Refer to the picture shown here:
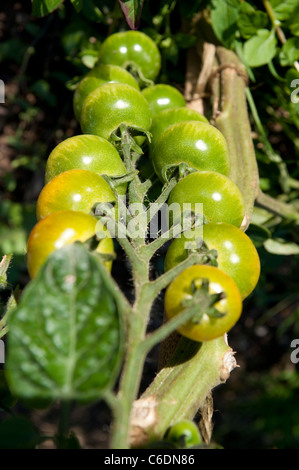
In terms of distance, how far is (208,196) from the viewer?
629 millimetres

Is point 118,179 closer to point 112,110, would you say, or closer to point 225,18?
point 112,110

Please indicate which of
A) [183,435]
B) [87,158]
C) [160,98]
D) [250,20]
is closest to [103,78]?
[160,98]

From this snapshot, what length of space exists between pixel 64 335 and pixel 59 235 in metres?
0.15

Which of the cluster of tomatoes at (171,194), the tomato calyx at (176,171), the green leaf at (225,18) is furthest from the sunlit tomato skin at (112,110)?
the green leaf at (225,18)

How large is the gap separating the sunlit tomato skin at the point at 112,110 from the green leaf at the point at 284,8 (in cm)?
47

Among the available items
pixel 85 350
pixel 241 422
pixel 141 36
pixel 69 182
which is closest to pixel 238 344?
pixel 241 422

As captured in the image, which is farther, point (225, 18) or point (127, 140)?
point (225, 18)

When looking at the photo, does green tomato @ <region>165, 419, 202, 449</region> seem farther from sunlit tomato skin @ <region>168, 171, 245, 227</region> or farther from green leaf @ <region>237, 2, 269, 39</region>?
green leaf @ <region>237, 2, 269, 39</region>

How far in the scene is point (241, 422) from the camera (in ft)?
5.62

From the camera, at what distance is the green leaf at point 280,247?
1.08 meters

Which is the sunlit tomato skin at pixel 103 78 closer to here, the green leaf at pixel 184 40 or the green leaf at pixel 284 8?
the green leaf at pixel 184 40

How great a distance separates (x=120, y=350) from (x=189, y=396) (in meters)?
0.19

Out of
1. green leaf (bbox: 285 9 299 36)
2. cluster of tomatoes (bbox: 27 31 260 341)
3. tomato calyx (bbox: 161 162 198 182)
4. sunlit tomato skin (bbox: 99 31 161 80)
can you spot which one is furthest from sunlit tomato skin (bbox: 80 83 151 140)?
green leaf (bbox: 285 9 299 36)
